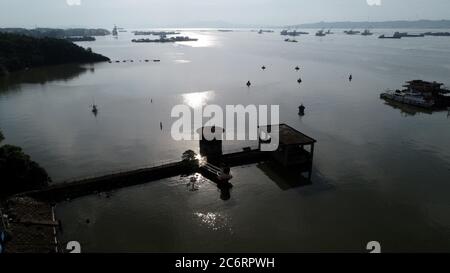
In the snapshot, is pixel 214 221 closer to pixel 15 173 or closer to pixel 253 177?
pixel 253 177

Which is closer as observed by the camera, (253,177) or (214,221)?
(214,221)

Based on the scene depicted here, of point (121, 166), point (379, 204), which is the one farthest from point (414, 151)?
point (121, 166)

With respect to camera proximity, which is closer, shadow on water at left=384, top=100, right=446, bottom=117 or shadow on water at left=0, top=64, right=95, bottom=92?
shadow on water at left=384, top=100, right=446, bottom=117

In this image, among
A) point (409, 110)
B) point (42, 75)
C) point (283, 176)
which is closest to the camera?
point (283, 176)

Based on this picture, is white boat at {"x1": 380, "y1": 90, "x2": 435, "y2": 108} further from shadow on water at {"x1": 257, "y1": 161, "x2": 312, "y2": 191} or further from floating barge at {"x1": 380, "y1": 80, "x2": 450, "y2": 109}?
shadow on water at {"x1": 257, "y1": 161, "x2": 312, "y2": 191}

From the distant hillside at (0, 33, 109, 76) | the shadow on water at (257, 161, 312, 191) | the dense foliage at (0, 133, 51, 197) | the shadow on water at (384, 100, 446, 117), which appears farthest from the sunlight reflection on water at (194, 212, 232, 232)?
the distant hillside at (0, 33, 109, 76)

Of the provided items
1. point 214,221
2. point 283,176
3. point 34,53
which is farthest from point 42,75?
point 214,221

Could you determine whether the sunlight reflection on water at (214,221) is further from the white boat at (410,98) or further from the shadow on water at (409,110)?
the white boat at (410,98)
